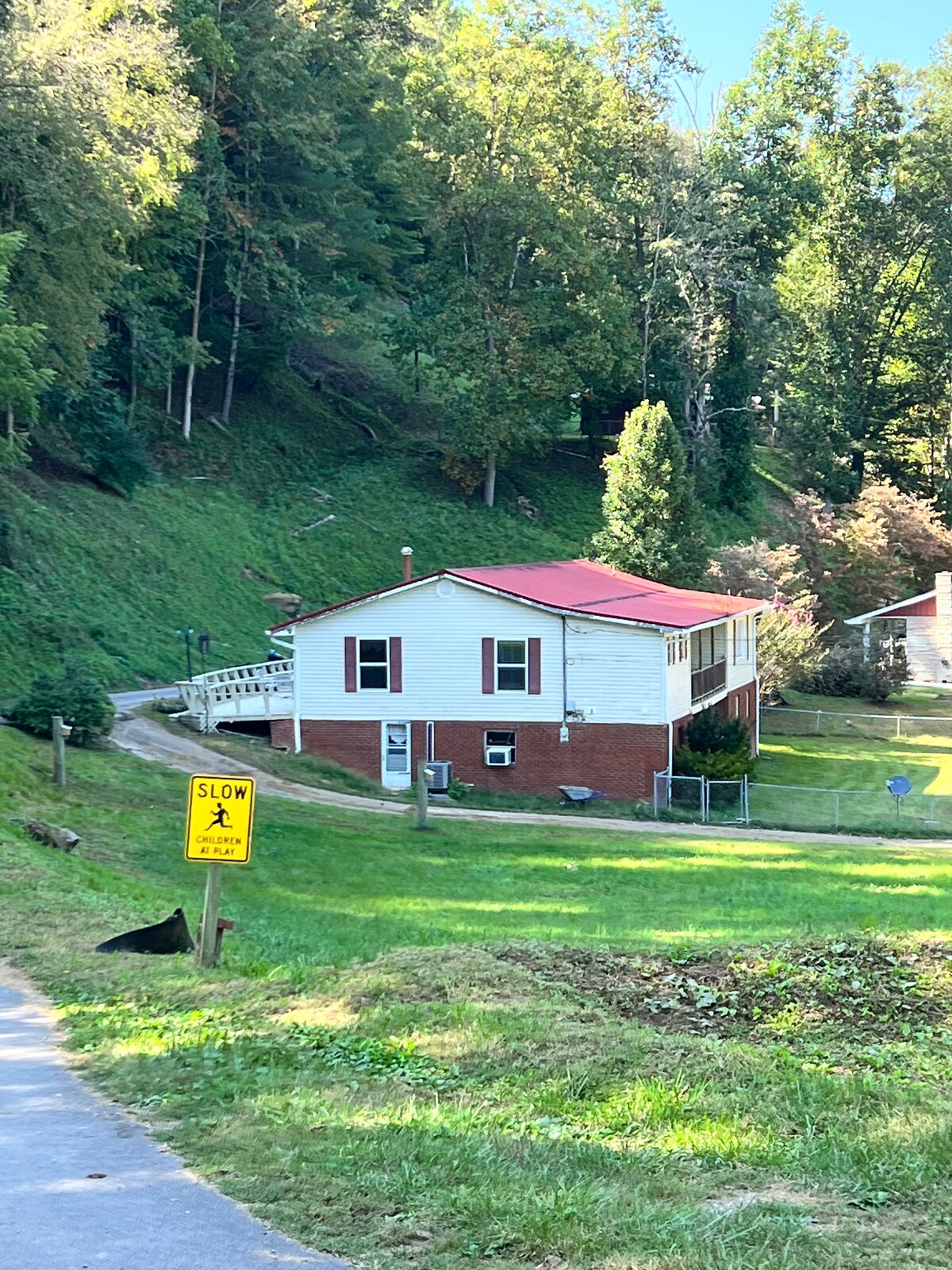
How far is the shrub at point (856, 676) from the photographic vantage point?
187 ft

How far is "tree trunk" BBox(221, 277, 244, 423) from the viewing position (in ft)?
198

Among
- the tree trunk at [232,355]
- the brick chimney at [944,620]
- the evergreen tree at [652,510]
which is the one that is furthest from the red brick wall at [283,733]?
the brick chimney at [944,620]

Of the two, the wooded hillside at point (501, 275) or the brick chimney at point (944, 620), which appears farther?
the brick chimney at point (944, 620)

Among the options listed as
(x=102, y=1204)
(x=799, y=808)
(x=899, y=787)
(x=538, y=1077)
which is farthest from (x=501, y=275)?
(x=102, y=1204)

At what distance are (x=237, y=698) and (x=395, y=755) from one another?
14.6 ft

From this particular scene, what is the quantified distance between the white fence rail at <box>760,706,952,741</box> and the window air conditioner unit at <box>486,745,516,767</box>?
1683cm

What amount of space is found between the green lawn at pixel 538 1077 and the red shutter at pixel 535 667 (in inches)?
733

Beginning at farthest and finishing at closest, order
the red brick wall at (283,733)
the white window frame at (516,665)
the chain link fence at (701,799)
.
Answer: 1. the red brick wall at (283,733)
2. the white window frame at (516,665)
3. the chain link fence at (701,799)

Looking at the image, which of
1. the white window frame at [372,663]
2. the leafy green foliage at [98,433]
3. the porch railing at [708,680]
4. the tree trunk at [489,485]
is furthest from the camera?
the tree trunk at [489,485]

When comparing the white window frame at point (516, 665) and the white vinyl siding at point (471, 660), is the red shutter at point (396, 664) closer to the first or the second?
the white vinyl siding at point (471, 660)

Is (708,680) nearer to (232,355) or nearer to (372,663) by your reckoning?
(372,663)

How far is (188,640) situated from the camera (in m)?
42.8

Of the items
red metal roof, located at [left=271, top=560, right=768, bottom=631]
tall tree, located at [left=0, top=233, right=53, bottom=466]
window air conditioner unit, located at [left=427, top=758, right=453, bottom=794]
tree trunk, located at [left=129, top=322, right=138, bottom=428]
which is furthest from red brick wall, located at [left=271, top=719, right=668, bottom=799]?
tree trunk, located at [left=129, top=322, right=138, bottom=428]

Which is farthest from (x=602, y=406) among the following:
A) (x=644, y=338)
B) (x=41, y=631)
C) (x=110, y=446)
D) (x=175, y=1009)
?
(x=175, y=1009)
